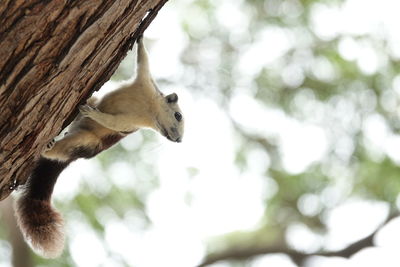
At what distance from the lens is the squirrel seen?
3.51 metres

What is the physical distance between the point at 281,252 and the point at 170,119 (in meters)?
1.87

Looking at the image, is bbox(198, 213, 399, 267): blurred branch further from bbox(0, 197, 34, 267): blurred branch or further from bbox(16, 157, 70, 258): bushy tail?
bbox(16, 157, 70, 258): bushy tail

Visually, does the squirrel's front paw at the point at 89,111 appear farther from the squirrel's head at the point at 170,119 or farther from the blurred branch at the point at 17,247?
the blurred branch at the point at 17,247

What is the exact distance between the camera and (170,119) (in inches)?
180

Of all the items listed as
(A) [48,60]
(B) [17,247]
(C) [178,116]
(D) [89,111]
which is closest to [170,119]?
(C) [178,116]

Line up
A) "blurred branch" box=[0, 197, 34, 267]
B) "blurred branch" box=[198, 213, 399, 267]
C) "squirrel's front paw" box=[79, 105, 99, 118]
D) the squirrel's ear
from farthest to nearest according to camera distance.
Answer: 1. "blurred branch" box=[198, 213, 399, 267]
2. "blurred branch" box=[0, 197, 34, 267]
3. the squirrel's ear
4. "squirrel's front paw" box=[79, 105, 99, 118]

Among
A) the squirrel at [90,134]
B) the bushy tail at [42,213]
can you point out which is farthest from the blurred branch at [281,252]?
the bushy tail at [42,213]

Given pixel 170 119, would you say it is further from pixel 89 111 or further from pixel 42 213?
pixel 42 213

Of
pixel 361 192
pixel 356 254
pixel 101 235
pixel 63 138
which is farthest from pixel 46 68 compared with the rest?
pixel 361 192

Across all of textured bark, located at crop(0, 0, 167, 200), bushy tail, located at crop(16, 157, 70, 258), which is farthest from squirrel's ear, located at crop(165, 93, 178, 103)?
textured bark, located at crop(0, 0, 167, 200)

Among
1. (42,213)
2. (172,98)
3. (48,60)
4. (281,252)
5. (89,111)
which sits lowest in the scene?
(281,252)

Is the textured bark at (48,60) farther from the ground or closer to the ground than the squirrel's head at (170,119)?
closer to the ground

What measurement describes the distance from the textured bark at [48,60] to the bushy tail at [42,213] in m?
0.70

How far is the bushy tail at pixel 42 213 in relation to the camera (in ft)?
11.2
